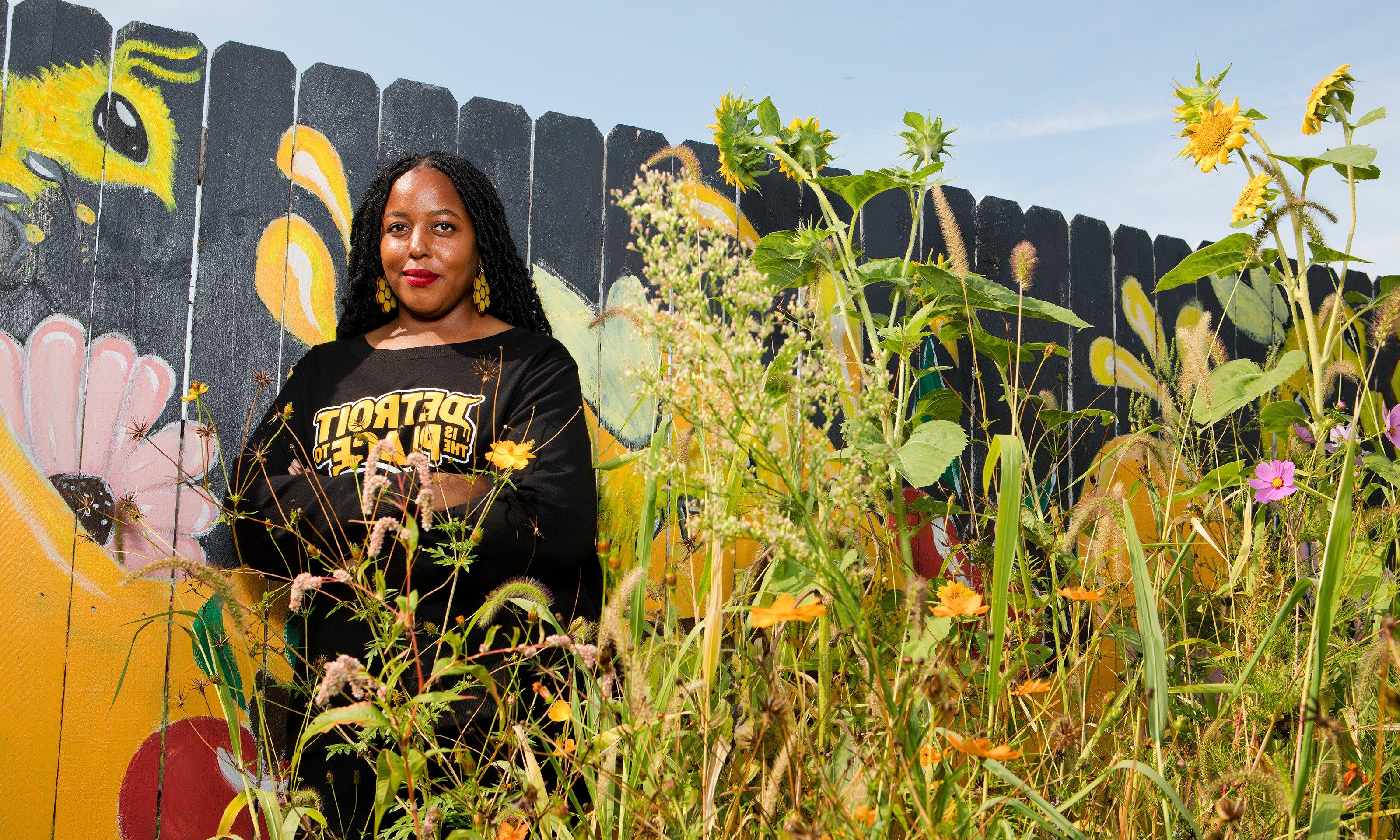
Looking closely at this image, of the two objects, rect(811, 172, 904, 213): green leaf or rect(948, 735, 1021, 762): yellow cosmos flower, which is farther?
rect(811, 172, 904, 213): green leaf

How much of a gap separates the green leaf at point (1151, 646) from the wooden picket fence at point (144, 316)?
1.51 meters

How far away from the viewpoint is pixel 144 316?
77.5 inches

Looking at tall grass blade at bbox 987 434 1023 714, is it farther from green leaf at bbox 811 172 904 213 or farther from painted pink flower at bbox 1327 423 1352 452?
painted pink flower at bbox 1327 423 1352 452

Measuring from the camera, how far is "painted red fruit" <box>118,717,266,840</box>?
185 centimetres

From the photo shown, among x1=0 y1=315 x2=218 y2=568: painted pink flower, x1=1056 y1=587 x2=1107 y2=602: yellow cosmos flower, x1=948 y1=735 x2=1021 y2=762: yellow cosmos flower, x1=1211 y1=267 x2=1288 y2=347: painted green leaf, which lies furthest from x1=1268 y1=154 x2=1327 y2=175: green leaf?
x1=0 y1=315 x2=218 y2=568: painted pink flower

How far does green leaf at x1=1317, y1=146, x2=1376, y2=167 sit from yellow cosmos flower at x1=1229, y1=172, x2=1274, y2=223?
9 centimetres

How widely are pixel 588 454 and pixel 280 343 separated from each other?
0.88 meters

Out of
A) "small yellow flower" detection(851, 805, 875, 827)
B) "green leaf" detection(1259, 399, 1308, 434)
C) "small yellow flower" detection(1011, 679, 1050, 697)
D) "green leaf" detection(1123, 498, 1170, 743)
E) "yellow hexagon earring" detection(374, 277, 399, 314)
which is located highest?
"yellow hexagon earring" detection(374, 277, 399, 314)

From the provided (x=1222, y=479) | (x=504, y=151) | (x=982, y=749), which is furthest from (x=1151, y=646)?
(x=504, y=151)

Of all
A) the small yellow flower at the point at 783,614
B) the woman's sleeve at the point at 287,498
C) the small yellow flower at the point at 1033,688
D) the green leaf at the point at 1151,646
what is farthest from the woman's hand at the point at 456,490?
the green leaf at the point at 1151,646

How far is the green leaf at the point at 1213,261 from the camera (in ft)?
5.30

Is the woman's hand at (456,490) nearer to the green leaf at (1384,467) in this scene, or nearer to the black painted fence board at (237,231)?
the black painted fence board at (237,231)

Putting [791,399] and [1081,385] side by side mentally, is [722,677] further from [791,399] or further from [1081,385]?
[1081,385]

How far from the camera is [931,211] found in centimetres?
283
